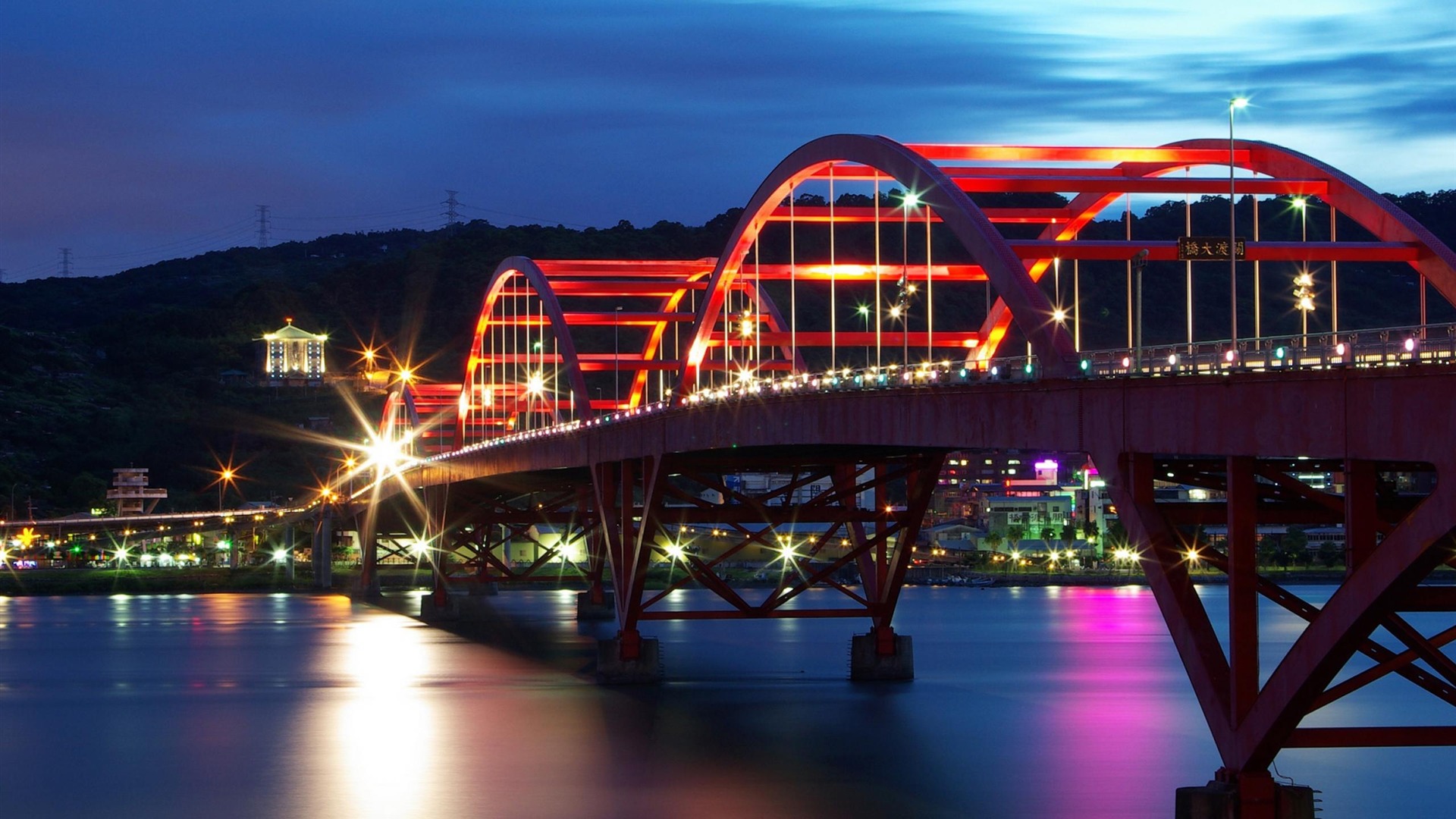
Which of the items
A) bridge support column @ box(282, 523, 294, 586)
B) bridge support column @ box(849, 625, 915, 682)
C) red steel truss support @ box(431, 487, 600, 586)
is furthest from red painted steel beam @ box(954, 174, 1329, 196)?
bridge support column @ box(282, 523, 294, 586)

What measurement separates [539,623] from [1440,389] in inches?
3455

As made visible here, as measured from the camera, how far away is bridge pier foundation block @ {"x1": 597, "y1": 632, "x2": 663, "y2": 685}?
6606cm

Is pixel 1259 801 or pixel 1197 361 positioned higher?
pixel 1197 361

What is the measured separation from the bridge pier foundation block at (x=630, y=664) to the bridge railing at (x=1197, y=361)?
17.4 meters

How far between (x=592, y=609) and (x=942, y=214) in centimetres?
7241

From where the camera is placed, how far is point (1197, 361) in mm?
30016

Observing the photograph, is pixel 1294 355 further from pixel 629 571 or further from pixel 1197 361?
pixel 629 571

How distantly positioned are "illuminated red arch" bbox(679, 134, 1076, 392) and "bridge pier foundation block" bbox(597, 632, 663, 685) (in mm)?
13579

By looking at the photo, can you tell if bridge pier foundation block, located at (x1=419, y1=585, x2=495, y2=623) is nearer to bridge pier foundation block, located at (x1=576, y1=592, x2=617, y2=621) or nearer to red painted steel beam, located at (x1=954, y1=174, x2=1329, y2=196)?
bridge pier foundation block, located at (x1=576, y1=592, x2=617, y2=621)

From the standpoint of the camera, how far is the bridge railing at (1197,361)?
25.6m

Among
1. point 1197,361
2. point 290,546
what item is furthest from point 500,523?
point 1197,361

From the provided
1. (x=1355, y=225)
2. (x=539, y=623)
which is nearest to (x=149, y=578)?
(x=539, y=623)

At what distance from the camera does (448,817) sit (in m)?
41.7

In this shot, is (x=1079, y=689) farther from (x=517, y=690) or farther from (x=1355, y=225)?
(x=1355, y=225)
